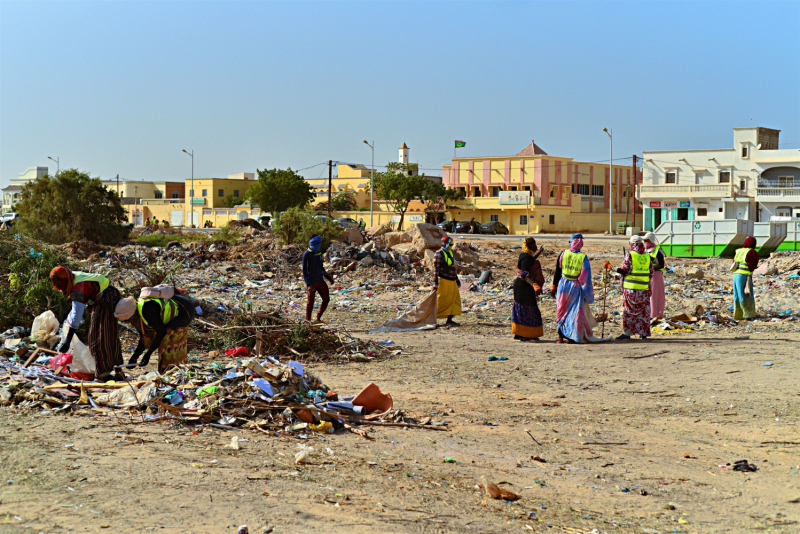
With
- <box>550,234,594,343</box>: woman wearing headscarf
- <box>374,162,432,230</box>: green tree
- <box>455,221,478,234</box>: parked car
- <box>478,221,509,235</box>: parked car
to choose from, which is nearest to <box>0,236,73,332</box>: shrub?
<box>550,234,594,343</box>: woman wearing headscarf

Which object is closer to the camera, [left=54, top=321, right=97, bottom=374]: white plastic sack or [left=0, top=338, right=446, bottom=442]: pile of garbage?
[left=0, top=338, right=446, bottom=442]: pile of garbage

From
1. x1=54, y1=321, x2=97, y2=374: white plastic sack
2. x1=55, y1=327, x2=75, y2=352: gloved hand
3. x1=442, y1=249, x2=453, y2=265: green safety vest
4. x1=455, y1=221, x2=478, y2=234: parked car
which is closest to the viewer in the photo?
x1=55, y1=327, x2=75, y2=352: gloved hand

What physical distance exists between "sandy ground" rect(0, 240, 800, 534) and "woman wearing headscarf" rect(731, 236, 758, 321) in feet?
14.6

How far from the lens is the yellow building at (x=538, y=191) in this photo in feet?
187

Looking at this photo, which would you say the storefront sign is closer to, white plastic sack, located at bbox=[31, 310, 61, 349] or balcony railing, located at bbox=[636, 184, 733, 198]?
balcony railing, located at bbox=[636, 184, 733, 198]

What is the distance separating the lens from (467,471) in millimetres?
5281

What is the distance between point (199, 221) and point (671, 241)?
47.1 meters

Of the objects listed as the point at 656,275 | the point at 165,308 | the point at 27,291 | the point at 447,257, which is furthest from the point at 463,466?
the point at 656,275

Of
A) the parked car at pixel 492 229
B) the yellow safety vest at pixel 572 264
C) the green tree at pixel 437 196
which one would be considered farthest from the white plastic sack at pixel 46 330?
the green tree at pixel 437 196

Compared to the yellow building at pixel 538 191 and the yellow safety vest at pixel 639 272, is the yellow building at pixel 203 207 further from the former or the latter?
the yellow safety vest at pixel 639 272

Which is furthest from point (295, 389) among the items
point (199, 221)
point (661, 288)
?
point (199, 221)

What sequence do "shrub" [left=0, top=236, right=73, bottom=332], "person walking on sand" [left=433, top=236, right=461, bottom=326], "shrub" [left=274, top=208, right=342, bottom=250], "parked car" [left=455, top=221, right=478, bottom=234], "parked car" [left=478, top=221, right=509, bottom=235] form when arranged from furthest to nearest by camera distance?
1. "parked car" [left=455, top=221, right=478, bottom=234]
2. "parked car" [left=478, top=221, right=509, bottom=235]
3. "shrub" [left=274, top=208, right=342, bottom=250]
4. "person walking on sand" [left=433, top=236, right=461, bottom=326]
5. "shrub" [left=0, top=236, right=73, bottom=332]

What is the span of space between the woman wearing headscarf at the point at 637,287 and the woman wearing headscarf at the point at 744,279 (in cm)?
260

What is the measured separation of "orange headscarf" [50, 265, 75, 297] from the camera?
21.4 ft
